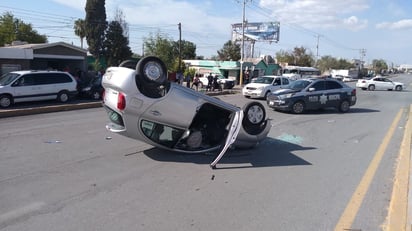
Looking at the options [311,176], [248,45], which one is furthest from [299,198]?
[248,45]

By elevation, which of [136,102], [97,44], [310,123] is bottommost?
[310,123]

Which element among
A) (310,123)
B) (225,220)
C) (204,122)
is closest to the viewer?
(225,220)

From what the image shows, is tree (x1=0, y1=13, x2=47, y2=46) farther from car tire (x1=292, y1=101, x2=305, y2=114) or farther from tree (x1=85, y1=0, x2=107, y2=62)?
car tire (x1=292, y1=101, x2=305, y2=114)

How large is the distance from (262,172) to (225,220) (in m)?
2.36

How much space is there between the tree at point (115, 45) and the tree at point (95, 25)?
32.8 inches

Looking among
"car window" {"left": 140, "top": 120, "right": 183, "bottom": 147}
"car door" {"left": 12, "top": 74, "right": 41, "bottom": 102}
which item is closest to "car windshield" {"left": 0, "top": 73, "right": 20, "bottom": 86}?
"car door" {"left": 12, "top": 74, "right": 41, "bottom": 102}

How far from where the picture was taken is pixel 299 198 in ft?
17.9

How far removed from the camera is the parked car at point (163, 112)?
667 centimetres

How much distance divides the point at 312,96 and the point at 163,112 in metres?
11.3

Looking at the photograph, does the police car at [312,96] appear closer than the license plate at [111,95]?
No

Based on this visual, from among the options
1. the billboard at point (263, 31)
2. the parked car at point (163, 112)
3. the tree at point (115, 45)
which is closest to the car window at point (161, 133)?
the parked car at point (163, 112)

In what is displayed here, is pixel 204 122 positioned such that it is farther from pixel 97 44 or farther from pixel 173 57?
pixel 173 57

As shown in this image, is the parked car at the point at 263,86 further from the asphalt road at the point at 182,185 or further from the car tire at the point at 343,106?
the asphalt road at the point at 182,185

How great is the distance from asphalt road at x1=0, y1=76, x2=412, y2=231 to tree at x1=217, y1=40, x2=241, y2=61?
2803 inches
